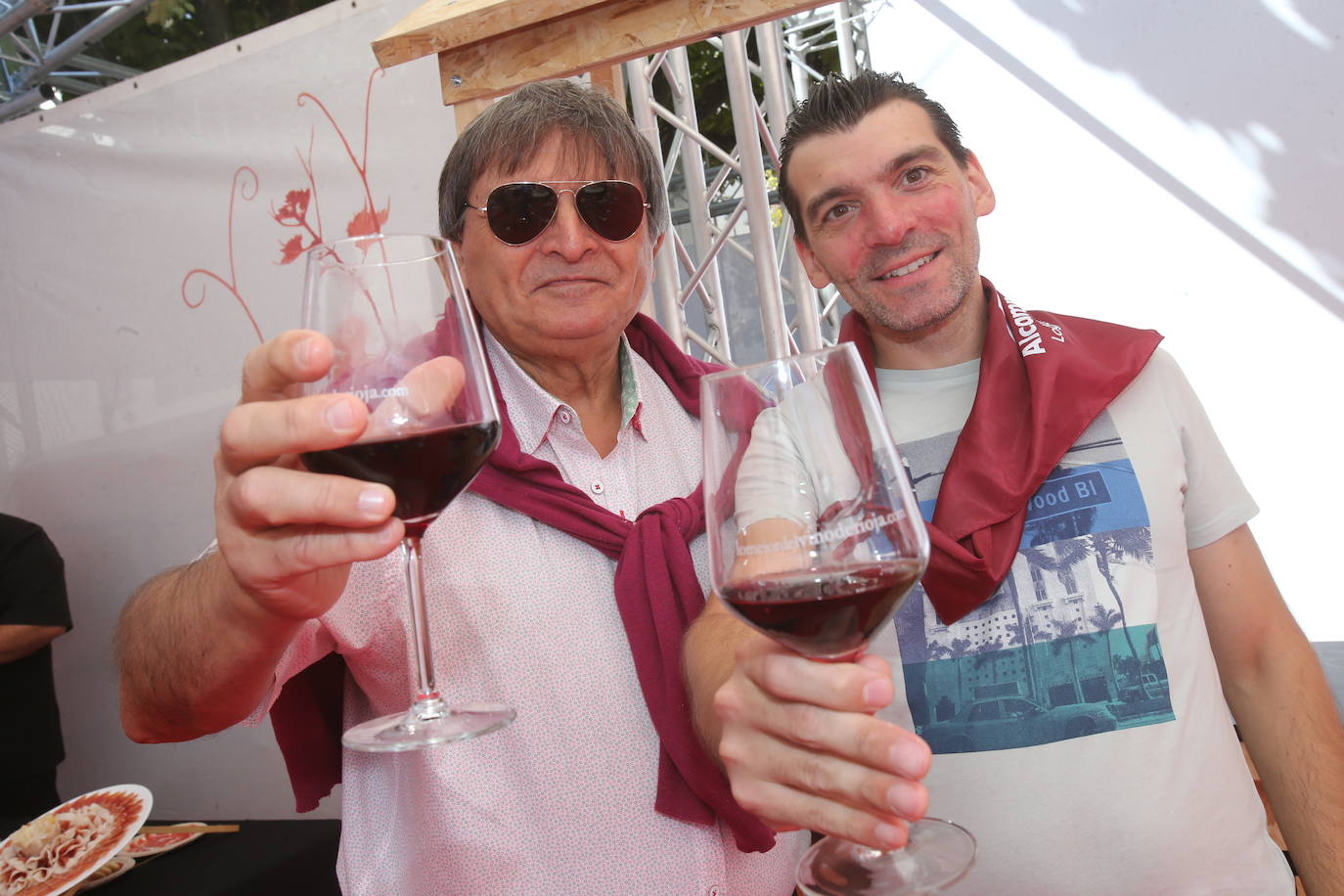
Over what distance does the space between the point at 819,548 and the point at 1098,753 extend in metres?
1.06

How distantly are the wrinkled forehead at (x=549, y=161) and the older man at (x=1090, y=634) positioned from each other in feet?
1.91

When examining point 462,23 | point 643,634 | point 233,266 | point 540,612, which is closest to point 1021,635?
point 643,634

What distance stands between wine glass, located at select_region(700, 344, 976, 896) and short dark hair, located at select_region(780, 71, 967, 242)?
134 cm

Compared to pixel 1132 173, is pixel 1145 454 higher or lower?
lower

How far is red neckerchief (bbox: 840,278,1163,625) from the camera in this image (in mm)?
1571

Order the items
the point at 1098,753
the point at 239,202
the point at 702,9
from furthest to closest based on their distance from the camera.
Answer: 1. the point at 239,202
2. the point at 702,9
3. the point at 1098,753

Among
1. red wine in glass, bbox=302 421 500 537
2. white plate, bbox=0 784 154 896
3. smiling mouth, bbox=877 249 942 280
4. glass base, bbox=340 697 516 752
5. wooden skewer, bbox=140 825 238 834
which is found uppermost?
smiling mouth, bbox=877 249 942 280

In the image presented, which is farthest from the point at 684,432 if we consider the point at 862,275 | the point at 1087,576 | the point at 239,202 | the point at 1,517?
the point at 1,517

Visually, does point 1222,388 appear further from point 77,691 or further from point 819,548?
point 77,691

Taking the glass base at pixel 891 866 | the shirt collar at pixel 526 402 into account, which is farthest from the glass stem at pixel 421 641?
the shirt collar at pixel 526 402

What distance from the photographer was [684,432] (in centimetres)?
178

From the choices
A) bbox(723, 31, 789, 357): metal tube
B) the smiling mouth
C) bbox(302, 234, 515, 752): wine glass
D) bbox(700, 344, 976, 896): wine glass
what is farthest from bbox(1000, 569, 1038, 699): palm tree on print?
bbox(723, 31, 789, 357): metal tube

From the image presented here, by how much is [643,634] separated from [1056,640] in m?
0.73

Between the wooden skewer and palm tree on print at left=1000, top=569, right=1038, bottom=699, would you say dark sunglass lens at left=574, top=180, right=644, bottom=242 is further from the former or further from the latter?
the wooden skewer
